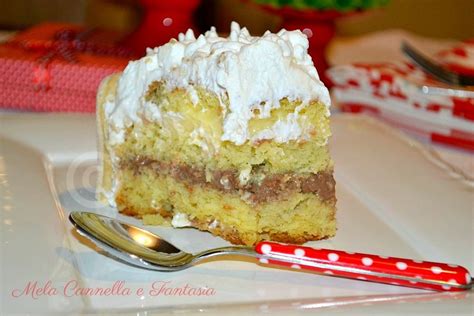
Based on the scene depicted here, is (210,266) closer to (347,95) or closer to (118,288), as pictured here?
(118,288)

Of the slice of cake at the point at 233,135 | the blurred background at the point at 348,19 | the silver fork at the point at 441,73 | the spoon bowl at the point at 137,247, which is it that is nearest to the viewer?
the spoon bowl at the point at 137,247

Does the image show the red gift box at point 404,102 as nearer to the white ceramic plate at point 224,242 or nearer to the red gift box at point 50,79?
the white ceramic plate at point 224,242

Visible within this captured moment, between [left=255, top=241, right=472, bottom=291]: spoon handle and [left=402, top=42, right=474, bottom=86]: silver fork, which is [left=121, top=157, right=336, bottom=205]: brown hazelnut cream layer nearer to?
[left=255, top=241, right=472, bottom=291]: spoon handle

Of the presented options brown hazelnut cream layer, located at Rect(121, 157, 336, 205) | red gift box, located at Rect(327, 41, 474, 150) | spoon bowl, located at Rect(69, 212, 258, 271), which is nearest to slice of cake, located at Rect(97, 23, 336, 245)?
brown hazelnut cream layer, located at Rect(121, 157, 336, 205)

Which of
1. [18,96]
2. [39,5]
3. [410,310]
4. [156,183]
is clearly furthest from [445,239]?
[39,5]

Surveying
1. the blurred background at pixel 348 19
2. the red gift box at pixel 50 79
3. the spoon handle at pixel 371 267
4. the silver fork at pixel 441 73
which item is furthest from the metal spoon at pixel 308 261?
the blurred background at pixel 348 19

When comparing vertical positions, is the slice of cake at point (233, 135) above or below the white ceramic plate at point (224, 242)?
above
